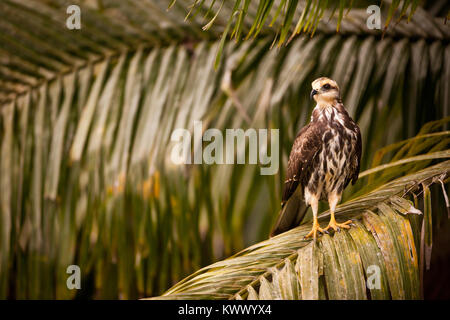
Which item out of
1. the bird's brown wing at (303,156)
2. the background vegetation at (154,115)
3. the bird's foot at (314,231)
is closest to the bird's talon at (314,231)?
the bird's foot at (314,231)

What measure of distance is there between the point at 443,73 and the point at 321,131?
0.51m

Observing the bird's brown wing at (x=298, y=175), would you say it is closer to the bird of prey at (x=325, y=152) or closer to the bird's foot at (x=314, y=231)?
the bird of prey at (x=325, y=152)

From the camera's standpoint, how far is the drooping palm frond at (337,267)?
0.95m

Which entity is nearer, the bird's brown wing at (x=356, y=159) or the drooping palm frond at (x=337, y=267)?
the drooping palm frond at (x=337, y=267)

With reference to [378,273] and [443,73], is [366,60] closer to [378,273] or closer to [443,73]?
[443,73]

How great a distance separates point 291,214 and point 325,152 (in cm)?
22

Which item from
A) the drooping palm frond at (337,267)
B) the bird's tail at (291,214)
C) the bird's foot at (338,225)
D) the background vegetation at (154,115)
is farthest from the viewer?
the background vegetation at (154,115)

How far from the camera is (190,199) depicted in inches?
58.8

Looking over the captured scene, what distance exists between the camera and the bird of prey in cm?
123

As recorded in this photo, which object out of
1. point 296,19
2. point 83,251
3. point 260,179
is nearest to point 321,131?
point 260,179

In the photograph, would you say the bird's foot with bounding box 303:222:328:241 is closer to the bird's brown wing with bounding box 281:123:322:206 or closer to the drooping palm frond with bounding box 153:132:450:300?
the drooping palm frond with bounding box 153:132:450:300

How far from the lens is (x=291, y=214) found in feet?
4.46
